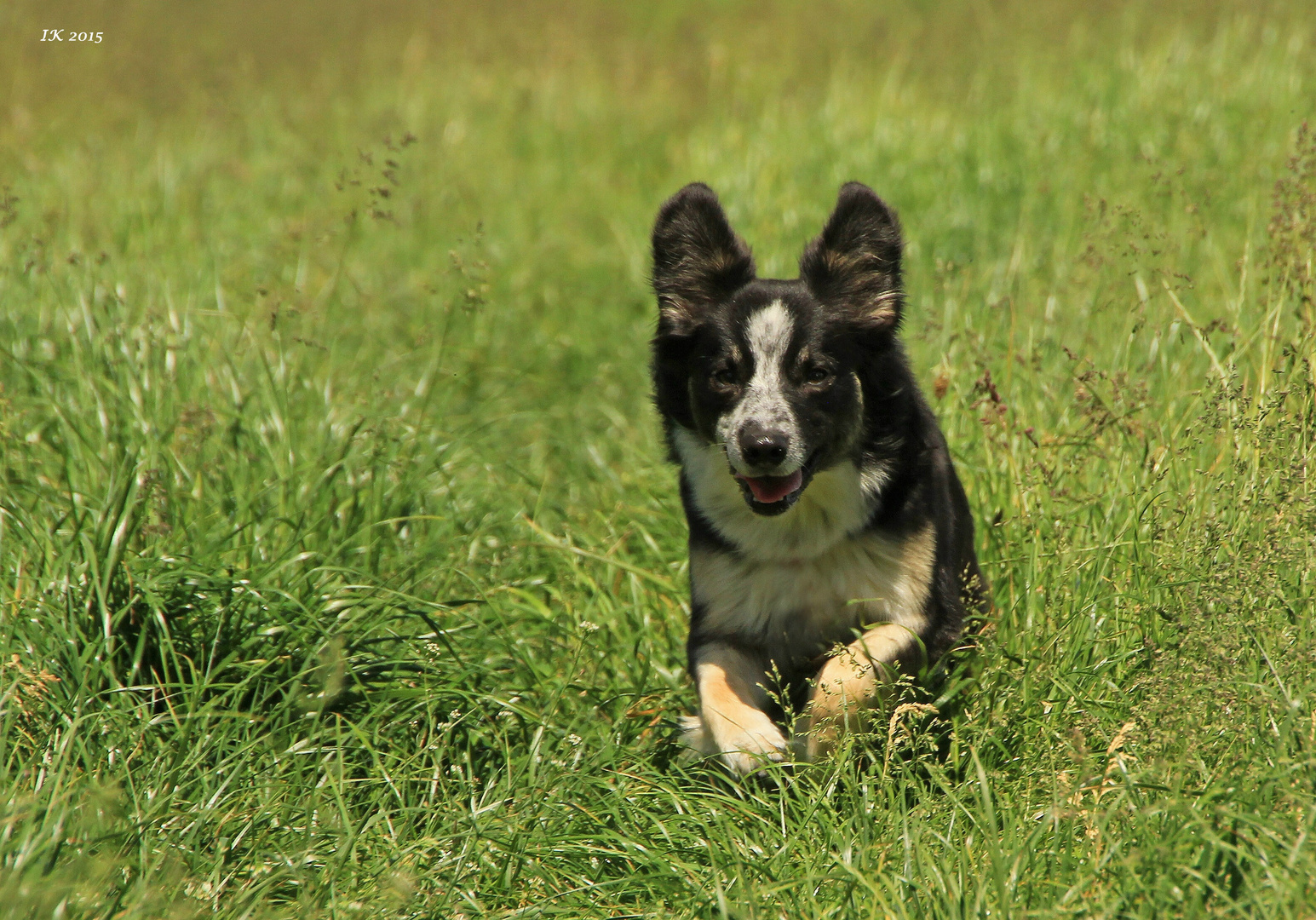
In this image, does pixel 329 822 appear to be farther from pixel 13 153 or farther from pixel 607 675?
pixel 13 153

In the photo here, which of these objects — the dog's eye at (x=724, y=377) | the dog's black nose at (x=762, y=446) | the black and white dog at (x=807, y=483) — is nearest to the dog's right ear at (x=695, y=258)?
the black and white dog at (x=807, y=483)

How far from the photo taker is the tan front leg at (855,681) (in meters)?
3.01

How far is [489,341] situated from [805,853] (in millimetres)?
3868

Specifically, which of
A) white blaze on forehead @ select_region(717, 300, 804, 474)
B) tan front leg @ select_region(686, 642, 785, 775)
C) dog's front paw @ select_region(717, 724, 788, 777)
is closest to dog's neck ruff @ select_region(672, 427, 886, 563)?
white blaze on forehead @ select_region(717, 300, 804, 474)

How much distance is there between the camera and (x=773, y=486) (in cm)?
325

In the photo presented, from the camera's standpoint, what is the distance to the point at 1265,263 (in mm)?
3666

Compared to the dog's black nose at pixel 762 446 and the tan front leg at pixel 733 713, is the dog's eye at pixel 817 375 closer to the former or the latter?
the dog's black nose at pixel 762 446

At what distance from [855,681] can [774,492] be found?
53 centimetres

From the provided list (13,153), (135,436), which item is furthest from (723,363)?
(13,153)

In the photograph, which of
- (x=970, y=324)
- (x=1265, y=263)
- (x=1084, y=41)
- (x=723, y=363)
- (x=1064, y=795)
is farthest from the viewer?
(x=1084, y=41)

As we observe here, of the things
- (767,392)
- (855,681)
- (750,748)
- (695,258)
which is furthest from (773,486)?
(695,258)

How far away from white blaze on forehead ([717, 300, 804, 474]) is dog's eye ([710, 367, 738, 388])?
7cm

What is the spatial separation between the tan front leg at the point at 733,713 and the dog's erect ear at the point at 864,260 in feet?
3.32

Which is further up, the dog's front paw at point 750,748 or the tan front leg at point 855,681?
the tan front leg at point 855,681
